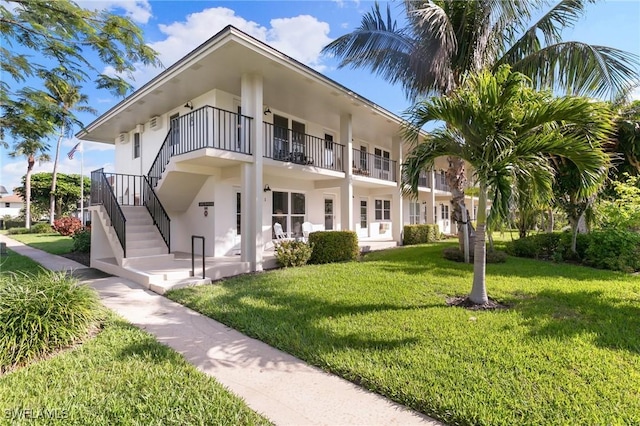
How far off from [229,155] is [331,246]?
14.9ft

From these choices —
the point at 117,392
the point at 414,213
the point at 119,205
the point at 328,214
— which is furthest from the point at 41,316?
the point at 414,213

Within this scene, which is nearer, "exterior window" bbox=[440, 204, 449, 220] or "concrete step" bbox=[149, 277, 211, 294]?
"concrete step" bbox=[149, 277, 211, 294]

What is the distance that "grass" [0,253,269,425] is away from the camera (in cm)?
271

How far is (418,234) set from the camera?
53.9 feet

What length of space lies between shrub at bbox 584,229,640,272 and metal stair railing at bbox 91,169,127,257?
1471 cm

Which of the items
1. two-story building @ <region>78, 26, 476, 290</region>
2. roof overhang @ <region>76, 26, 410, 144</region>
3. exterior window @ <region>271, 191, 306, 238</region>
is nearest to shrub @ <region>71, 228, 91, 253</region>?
two-story building @ <region>78, 26, 476, 290</region>

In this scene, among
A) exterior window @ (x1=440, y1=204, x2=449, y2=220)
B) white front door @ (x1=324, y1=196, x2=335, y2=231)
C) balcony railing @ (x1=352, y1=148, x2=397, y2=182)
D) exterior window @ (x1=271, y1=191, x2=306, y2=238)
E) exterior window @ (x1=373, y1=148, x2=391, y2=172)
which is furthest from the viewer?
exterior window @ (x1=440, y1=204, x2=449, y2=220)

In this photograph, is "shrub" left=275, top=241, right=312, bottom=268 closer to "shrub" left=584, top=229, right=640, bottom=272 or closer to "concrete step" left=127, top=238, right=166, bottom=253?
"concrete step" left=127, top=238, right=166, bottom=253

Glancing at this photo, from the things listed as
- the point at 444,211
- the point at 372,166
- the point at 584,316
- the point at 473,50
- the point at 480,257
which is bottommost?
the point at 584,316

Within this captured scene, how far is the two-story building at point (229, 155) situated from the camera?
899 centimetres

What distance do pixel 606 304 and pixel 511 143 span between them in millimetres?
3740

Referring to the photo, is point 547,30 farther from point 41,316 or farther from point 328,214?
point 41,316

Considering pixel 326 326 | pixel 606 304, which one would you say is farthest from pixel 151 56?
pixel 606 304

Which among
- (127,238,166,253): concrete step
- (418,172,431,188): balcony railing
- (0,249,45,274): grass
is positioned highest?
(418,172,431,188): balcony railing
